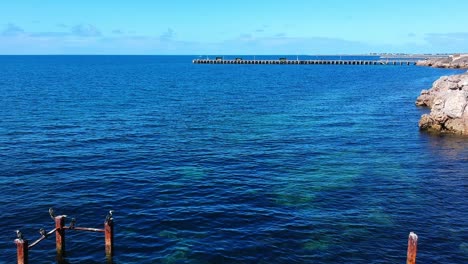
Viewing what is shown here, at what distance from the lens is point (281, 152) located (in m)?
53.4

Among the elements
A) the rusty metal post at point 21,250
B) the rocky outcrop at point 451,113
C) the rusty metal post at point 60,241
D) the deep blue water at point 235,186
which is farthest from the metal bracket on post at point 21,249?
the rocky outcrop at point 451,113

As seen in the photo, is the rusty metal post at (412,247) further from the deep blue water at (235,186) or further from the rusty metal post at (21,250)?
the rusty metal post at (21,250)

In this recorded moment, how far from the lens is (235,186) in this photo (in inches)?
1622

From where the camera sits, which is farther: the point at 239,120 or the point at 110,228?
the point at 239,120

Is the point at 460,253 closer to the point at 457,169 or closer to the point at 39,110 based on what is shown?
the point at 457,169

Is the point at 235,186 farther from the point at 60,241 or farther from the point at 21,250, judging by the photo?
the point at 21,250

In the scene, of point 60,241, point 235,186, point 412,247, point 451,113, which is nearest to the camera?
point 412,247

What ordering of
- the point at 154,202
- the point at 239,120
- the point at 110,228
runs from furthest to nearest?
the point at 239,120 → the point at 154,202 → the point at 110,228

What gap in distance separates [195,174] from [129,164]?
7.87 meters

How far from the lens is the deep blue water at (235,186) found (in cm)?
2936

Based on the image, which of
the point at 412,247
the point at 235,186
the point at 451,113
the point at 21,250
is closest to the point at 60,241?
the point at 21,250

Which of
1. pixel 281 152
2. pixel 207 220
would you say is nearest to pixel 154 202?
pixel 207 220

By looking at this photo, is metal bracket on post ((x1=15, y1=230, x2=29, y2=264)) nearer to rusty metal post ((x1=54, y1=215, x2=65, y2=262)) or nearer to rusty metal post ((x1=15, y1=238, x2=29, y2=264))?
rusty metal post ((x1=15, y1=238, x2=29, y2=264))

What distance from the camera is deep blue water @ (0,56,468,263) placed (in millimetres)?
29359
